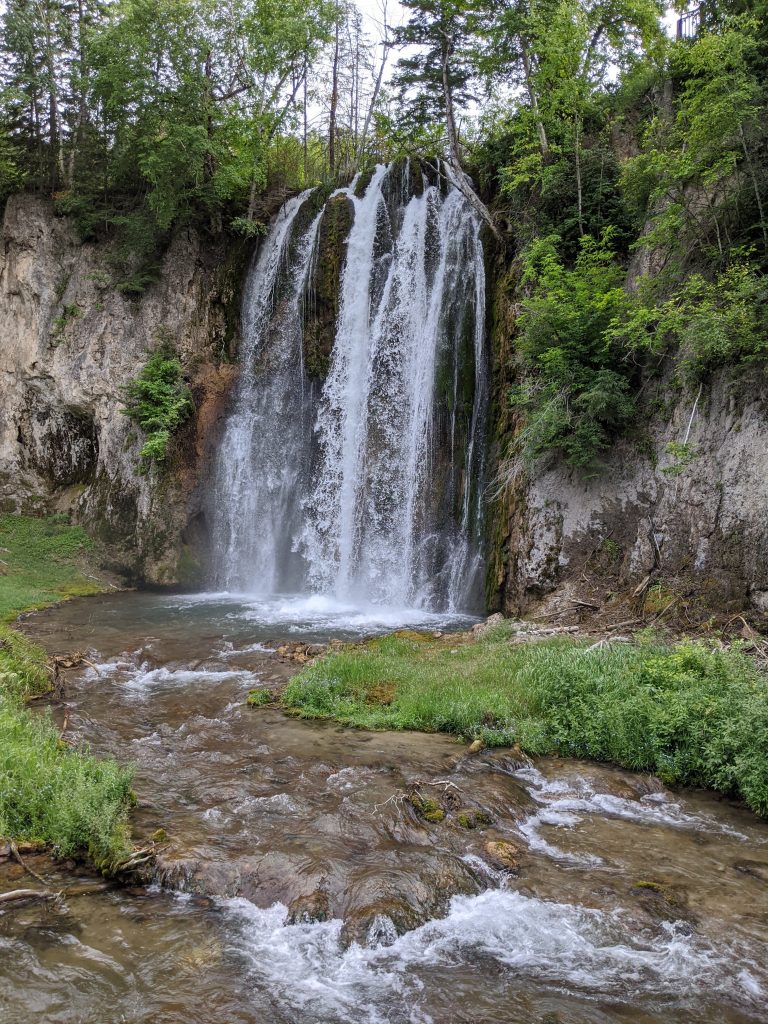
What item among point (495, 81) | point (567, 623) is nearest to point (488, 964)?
point (567, 623)

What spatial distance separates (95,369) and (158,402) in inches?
125

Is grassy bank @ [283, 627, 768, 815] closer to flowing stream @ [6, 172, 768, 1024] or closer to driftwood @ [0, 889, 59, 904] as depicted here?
flowing stream @ [6, 172, 768, 1024]

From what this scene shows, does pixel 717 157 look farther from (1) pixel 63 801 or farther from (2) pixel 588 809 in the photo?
(1) pixel 63 801

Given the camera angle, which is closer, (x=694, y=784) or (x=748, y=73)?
(x=694, y=784)

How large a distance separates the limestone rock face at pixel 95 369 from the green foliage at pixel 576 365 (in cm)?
1093

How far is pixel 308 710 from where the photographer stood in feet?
26.3

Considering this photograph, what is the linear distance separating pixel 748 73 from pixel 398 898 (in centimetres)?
1207

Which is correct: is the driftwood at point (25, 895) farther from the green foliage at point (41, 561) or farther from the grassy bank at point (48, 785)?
the green foliage at point (41, 561)

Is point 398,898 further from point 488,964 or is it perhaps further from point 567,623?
point 567,623

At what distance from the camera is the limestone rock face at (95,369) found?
19922mm

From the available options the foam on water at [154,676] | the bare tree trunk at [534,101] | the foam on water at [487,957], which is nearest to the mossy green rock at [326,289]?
the bare tree trunk at [534,101]

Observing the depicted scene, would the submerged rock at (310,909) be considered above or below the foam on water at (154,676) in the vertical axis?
above

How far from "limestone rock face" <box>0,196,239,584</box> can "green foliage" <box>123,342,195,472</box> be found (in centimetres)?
39

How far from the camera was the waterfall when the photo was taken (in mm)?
16531
